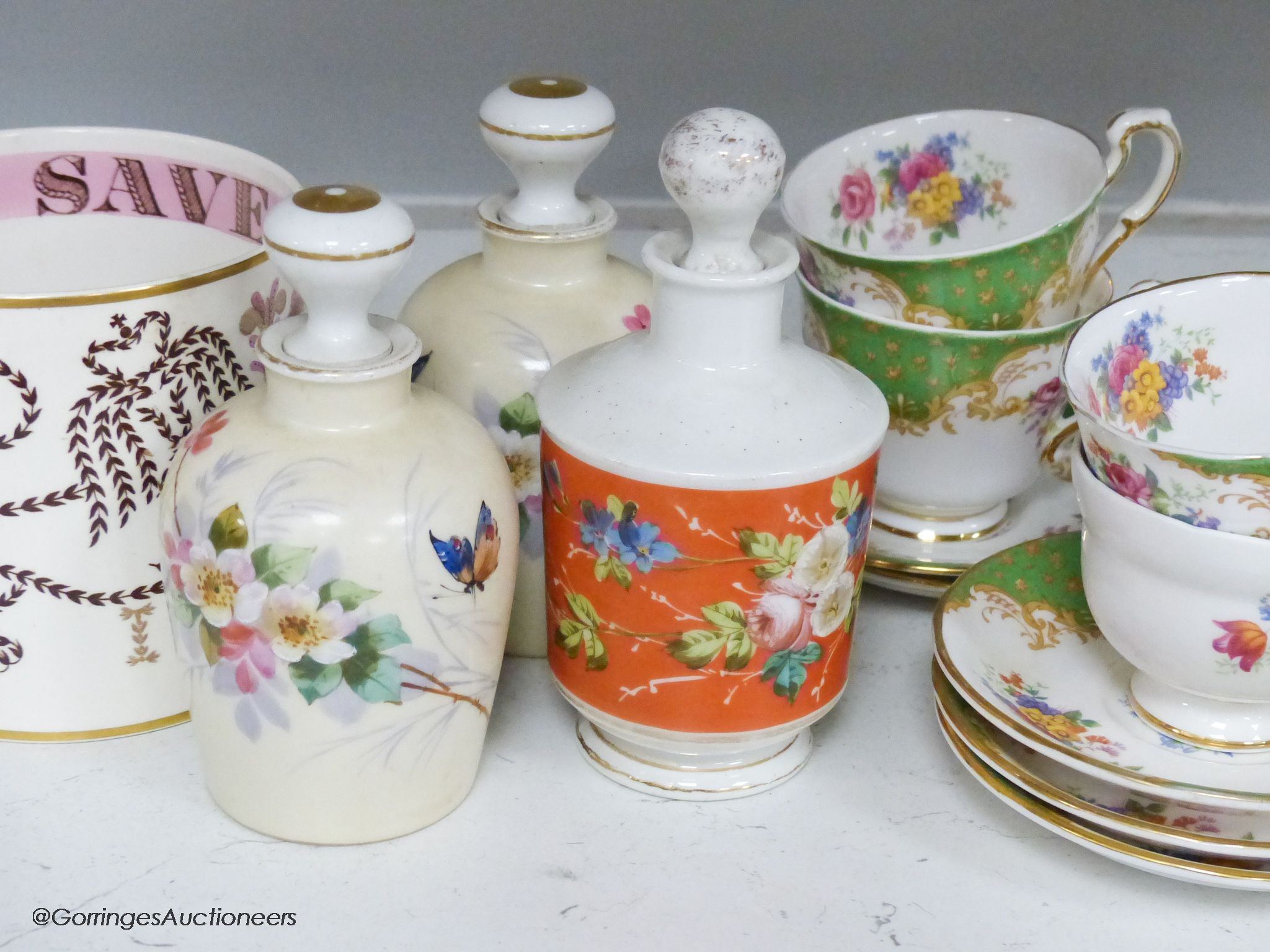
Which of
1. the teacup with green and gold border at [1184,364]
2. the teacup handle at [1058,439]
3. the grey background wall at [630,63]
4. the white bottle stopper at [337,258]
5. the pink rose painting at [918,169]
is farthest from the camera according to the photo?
the grey background wall at [630,63]

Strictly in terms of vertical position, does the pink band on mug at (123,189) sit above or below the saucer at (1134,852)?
above

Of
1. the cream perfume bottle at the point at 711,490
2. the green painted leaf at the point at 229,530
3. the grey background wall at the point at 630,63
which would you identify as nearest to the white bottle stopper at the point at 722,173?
the cream perfume bottle at the point at 711,490

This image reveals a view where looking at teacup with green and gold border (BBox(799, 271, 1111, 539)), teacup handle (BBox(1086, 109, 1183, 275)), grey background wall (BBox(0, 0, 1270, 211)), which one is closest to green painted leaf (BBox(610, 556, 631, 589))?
teacup with green and gold border (BBox(799, 271, 1111, 539))

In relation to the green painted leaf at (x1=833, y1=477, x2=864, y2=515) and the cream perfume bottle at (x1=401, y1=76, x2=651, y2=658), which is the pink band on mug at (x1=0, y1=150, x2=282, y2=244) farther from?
the green painted leaf at (x1=833, y1=477, x2=864, y2=515)

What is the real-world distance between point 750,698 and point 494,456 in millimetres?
147

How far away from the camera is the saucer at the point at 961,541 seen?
2.73 feet

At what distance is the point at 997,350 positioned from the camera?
79 centimetres

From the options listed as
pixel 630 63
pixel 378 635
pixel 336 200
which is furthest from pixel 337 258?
pixel 630 63

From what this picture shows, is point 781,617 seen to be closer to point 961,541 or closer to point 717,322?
point 717,322

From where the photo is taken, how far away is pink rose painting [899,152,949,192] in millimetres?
931

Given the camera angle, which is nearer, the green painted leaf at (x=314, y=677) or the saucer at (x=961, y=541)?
the green painted leaf at (x=314, y=677)

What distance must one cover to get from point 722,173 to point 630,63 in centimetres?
59

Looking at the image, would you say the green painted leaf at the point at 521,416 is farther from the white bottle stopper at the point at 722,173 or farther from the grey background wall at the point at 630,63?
the grey background wall at the point at 630,63

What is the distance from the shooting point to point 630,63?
46.1 inches
